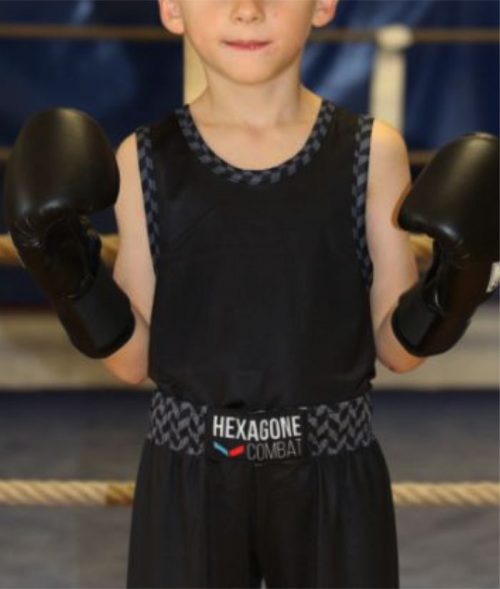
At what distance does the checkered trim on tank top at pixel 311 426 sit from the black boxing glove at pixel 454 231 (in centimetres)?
10

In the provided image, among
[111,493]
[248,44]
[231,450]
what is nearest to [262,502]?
[231,450]

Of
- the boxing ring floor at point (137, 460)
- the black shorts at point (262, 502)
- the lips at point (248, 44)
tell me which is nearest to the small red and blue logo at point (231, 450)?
the black shorts at point (262, 502)

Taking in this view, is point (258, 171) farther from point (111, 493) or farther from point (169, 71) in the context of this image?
point (169, 71)

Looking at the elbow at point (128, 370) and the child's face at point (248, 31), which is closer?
the child's face at point (248, 31)

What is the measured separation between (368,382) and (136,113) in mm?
2267

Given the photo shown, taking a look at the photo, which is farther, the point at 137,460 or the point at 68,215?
the point at 137,460

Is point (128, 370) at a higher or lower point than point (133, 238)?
lower

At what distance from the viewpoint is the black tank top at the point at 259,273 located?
3.41ft

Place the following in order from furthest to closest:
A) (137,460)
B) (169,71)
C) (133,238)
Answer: (169,71) < (137,460) < (133,238)

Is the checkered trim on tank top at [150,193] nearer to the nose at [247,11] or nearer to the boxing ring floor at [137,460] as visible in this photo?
the nose at [247,11]

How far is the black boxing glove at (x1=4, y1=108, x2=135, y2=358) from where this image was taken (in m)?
0.99

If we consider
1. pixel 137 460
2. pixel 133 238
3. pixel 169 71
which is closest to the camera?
pixel 133 238

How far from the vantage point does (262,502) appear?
1037mm

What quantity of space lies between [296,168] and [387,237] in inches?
4.1
